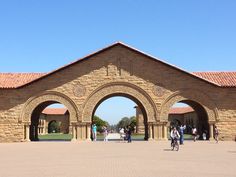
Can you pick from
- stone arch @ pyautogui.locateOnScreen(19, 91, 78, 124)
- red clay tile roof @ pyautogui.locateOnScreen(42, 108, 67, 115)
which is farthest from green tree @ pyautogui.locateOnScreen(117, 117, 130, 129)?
stone arch @ pyautogui.locateOnScreen(19, 91, 78, 124)

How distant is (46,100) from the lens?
93.2ft

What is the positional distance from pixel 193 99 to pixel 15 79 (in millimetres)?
15161

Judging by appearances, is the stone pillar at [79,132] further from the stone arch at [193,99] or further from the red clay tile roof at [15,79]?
the stone arch at [193,99]

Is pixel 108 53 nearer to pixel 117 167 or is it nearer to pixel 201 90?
pixel 201 90

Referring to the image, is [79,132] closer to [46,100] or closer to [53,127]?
[46,100]

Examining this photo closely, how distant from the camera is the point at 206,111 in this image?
28.3 metres

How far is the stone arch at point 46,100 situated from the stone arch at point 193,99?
281 inches

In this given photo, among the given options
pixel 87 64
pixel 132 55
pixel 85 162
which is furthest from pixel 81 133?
pixel 85 162

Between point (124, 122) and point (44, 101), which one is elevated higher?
point (44, 101)

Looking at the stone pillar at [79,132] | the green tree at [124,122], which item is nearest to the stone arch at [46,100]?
the stone pillar at [79,132]

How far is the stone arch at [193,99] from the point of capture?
28.2 metres

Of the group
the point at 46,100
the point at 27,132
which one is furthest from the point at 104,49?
the point at 27,132

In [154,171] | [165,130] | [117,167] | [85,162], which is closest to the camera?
[154,171]

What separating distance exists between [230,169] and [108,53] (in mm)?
18697
